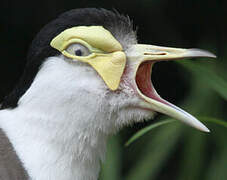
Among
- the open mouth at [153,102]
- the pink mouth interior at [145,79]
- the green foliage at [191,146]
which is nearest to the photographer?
the open mouth at [153,102]

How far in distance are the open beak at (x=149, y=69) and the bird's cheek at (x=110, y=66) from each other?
0.15 feet

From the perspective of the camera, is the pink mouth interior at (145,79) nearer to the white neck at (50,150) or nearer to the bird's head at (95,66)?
the bird's head at (95,66)

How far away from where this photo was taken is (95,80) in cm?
230

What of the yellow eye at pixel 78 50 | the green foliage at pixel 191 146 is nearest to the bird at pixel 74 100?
the yellow eye at pixel 78 50

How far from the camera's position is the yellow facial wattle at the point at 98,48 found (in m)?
2.30

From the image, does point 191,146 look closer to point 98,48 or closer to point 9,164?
point 98,48

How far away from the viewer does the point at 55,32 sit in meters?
2.34

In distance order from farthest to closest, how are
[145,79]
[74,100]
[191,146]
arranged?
1. [191,146]
2. [145,79]
3. [74,100]

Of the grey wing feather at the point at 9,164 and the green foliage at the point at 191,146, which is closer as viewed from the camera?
the grey wing feather at the point at 9,164

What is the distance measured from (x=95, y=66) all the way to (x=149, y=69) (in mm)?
248

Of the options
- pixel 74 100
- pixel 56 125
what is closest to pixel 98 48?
pixel 74 100

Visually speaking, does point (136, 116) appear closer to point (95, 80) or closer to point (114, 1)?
point (95, 80)

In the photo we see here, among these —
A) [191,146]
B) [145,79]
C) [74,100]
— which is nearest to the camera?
[74,100]

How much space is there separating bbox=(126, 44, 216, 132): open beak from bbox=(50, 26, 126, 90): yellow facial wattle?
0.06 metres
